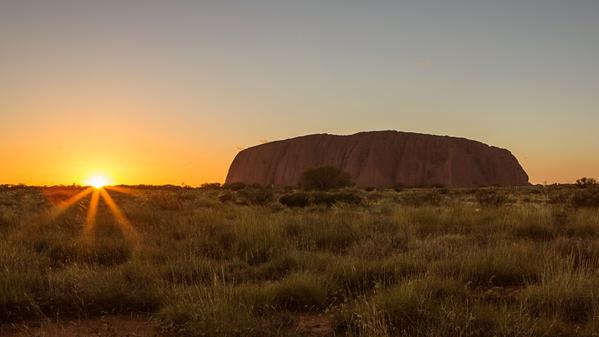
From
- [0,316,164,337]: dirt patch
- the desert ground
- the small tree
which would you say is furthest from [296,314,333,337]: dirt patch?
the small tree

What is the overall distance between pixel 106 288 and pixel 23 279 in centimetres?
114

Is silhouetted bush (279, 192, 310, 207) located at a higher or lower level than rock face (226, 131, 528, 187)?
lower

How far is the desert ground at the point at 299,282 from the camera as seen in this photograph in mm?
4820

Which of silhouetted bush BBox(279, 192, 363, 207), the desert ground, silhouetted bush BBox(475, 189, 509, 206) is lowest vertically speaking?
the desert ground

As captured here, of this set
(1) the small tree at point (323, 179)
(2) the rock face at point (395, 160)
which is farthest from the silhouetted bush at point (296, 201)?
(2) the rock face at point (395, 160)

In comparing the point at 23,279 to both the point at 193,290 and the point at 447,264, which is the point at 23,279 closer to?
the point at 193,290

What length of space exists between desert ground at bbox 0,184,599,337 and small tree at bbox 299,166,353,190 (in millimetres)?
45291

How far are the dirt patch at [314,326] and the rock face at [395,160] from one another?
91860 millimetres

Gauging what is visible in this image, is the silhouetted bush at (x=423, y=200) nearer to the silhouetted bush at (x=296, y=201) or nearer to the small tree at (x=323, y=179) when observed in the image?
the silhouetted bush at (x=296, y=201)

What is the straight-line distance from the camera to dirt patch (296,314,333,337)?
4988 millimetres

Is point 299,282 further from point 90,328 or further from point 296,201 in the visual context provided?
point 296,201

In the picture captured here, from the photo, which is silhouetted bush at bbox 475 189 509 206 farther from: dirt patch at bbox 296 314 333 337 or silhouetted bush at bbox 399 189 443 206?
dirt patch at bbox 296 314 333 337

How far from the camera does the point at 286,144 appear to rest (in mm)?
130625

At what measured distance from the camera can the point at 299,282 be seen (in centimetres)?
615
